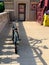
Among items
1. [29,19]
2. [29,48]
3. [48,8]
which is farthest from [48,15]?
[29,48]

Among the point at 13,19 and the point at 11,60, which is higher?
the point at 11,60

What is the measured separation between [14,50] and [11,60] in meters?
1.50

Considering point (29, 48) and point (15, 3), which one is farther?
point (15, 3)

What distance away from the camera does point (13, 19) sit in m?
29.2

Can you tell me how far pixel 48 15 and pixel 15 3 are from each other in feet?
33.5

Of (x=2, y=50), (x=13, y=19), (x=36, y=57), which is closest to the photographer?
(x=36, y=57)

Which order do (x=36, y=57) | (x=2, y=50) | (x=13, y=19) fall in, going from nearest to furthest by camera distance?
(x=36, y=57) < (x=2, y=50) < (x=13, y=19)

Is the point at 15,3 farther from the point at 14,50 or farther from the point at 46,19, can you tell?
the point at 14,50

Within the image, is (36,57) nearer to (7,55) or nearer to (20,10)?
(7,55)

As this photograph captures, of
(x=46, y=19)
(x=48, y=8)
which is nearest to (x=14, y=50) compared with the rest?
(x=46, y=19)

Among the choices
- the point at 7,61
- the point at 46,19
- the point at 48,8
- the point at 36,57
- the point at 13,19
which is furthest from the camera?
the point at 13,19

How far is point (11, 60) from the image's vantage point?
23.1 feet

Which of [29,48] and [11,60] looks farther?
[29,48]

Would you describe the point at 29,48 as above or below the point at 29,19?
above
